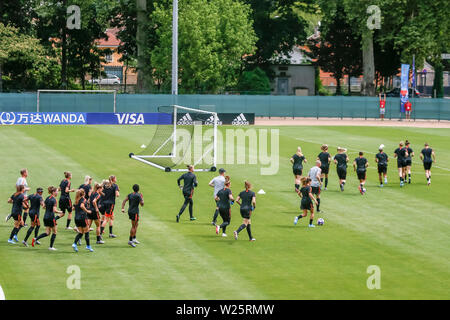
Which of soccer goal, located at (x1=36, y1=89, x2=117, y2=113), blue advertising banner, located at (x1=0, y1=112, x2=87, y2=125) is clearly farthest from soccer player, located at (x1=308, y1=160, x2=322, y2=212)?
soccer goal, located at (x1=36, y1=89, x2=117, y2=113)

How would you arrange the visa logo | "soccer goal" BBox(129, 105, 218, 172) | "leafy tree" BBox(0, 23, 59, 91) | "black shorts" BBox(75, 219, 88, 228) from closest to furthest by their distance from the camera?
"black shorts" BBox(75, 219, 88, 228) < "soccer goal" BBox(129, 105, 218, 172) < the visa logo < "leafy tree" BBox(0, 23, 59, 91)

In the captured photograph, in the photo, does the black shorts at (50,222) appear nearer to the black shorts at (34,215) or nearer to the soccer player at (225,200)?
the black shorts at (34,215)

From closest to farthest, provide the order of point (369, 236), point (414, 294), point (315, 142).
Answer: point (414, 294)
point (369, 236)
point (315, 142)

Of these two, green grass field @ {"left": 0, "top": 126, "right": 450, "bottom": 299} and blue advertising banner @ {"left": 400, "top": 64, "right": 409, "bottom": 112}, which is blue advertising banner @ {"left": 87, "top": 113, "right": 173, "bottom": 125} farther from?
green grass field @ {"left": 0, "top": 126, "right": 450, "bottom": 299}

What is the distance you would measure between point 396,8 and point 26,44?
37.7 metres

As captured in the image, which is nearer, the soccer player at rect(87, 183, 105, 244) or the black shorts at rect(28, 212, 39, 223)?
the black shorts at rect(28, 212, 39, 223)

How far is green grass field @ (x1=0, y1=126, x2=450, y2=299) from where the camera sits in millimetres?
17469

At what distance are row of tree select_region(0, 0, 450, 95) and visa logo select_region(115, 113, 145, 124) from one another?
13780 millimetres

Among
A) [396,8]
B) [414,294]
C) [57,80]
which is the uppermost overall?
[396,8]

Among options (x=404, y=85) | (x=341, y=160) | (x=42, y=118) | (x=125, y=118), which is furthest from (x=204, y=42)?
(x=341, y=160)

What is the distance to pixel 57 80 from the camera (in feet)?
296

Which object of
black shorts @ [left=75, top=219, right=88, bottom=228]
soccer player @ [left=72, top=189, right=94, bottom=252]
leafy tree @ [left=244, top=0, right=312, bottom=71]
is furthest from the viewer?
leafy tree @ [left=244, top=0, right=312, bottom=71]
